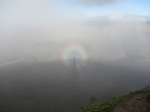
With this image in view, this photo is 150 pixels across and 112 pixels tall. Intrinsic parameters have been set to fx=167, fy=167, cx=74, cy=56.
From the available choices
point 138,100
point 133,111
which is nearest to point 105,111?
point 133,111

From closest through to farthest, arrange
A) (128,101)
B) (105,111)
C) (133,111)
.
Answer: (133,111)
(105,111)
(128,101)

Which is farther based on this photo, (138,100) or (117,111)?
(138,100)

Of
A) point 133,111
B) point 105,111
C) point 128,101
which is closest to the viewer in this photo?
point 133,111

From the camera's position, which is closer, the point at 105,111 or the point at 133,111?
the point at 133,111

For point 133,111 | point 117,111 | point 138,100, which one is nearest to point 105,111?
point 117,111

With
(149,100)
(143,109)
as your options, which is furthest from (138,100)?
(143,109)

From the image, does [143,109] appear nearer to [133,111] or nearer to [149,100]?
[133,111]

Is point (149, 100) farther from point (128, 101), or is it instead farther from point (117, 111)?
point (117, 111)
